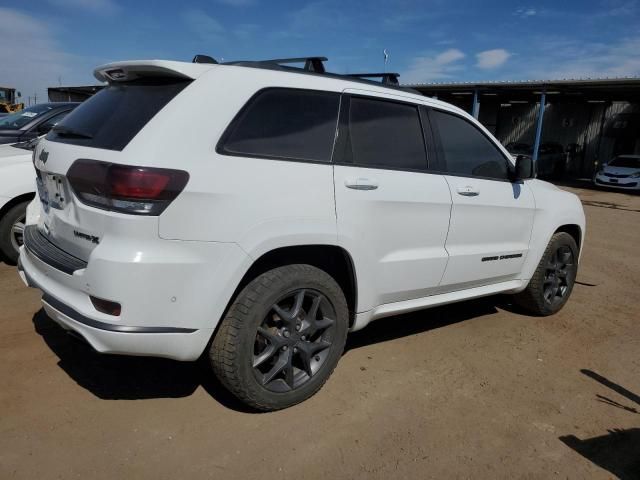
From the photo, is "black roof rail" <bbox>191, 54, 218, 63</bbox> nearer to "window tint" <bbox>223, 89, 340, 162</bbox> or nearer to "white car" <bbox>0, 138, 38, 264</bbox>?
"window tint" <bbox>223, 89, 340, 162</bbox>

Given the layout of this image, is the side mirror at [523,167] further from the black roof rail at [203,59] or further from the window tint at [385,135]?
the black roof rail at [203,59]

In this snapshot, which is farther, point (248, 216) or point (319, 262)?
point (319, 262)

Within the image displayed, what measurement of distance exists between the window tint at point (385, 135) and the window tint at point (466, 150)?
26 centimetres

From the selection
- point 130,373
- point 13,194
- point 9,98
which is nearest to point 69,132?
point 130,373

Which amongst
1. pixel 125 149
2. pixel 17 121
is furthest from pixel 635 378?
pixel 17 121

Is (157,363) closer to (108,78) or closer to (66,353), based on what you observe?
(66,353)

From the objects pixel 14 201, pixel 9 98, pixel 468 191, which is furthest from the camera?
pixel 9 98

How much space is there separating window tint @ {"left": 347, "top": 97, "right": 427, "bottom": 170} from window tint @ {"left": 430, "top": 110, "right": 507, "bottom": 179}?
0.26 metres

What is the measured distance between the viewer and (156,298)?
7.66ft

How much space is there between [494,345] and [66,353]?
3.16 meters

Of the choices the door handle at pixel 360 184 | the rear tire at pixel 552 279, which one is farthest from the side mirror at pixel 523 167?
the door handle at pixel 360 184

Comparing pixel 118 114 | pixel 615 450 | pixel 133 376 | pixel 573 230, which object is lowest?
pixel 615 450

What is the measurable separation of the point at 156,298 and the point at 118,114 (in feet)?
3.40

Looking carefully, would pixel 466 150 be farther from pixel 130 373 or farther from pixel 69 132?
pixel 130 373
